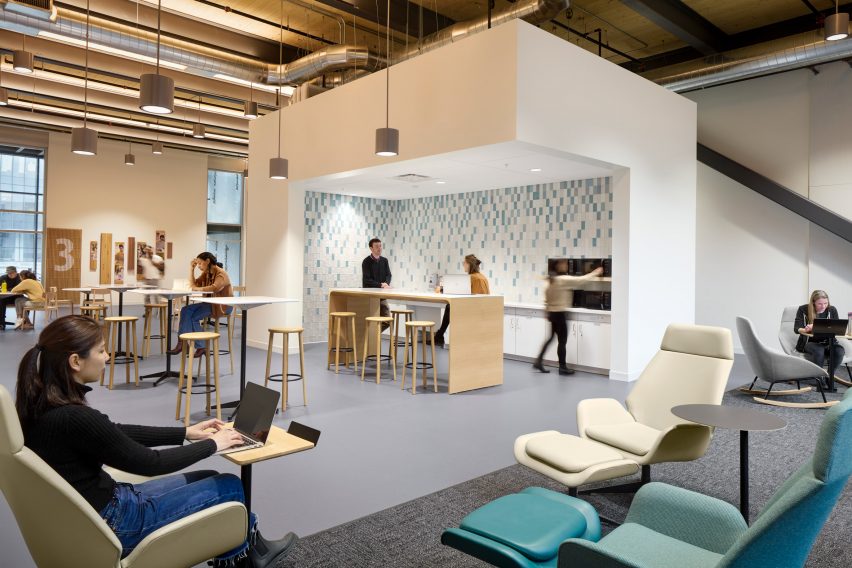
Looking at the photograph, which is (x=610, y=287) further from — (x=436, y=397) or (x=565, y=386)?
(x=436, y=397)

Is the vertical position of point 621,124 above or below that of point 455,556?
above

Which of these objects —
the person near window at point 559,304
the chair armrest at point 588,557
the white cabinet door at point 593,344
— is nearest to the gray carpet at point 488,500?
the chair armrest at point 588,557

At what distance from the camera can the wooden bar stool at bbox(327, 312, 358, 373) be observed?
7.32 m

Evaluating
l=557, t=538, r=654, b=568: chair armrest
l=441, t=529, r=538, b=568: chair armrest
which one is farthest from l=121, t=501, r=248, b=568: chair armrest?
l=557, t=538, r=654, b=568: chair armrest

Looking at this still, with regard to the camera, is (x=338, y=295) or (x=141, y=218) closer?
(x=338, y=295)

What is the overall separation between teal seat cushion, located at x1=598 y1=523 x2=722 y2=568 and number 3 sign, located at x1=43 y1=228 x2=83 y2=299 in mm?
15841

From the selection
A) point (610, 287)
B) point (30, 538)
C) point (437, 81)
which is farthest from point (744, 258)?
point (30, 538)

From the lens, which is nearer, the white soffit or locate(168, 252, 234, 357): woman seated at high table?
locate(168, 252, 234, 357): woman seated at high table

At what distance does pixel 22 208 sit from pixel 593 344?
14.3m

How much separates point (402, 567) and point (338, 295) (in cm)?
546

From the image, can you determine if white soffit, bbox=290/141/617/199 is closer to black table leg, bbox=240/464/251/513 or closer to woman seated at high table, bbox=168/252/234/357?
woman seated at high table, bbox=168/252/234/357

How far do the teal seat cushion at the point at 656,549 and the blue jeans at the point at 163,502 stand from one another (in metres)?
1.30

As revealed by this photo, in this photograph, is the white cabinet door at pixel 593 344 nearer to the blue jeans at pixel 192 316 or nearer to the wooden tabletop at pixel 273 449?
the blue jeans at pixel 192 316

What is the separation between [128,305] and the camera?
1560 centimetres
